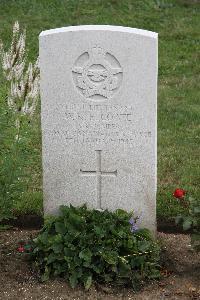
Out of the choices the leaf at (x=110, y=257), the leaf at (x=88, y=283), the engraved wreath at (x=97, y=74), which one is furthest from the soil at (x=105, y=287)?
the engraved wreath at (x=97, y=74)

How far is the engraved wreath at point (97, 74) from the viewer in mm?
5094

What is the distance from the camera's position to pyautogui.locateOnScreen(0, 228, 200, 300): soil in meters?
4.86

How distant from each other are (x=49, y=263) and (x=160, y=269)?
0.81 meters

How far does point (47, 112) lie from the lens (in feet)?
17.1

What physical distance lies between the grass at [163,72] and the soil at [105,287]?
1.61ft

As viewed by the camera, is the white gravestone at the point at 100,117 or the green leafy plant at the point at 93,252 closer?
the green leafy plant at the point at 93,252

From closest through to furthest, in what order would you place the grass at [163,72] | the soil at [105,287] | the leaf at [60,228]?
the soil at [105,287], the leaf at [60,228], the grass at [163,72]

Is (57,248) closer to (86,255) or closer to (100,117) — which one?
(86,255)

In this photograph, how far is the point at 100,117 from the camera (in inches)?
205

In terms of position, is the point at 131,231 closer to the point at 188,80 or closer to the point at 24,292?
the point at 24,292

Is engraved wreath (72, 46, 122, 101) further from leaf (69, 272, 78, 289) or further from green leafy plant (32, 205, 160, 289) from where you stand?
leaf (69, 272, 78, 289)

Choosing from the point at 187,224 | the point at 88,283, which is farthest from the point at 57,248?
→ the point at 187,224

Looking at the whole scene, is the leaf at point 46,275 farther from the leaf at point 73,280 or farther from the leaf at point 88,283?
the leaf at point 88,283

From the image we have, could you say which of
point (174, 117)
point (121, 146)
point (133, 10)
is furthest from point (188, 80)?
point (121, 146)
